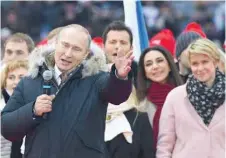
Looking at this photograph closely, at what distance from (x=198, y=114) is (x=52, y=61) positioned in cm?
126

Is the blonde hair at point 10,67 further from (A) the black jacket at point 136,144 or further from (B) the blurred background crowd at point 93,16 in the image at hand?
(B) the blurred background crowd at point 93,16

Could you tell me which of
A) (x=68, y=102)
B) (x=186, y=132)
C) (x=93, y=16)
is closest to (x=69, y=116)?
(x=68, y=102)

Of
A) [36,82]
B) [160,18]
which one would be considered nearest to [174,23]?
[160,18]

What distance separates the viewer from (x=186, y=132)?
5.54 m

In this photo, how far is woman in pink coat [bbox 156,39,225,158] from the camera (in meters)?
5.48

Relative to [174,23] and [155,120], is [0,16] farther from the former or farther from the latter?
[155,120]

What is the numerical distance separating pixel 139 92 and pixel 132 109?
0.24 m

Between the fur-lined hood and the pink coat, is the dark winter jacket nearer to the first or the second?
the fur-lined hood

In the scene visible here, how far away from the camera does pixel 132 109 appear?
19.7 feet

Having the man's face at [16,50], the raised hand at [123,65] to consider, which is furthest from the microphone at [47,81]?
the man's face at [16,50]

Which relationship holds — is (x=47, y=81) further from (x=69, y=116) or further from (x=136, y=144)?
(x=136, y=144)

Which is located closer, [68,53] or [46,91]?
[46,91]

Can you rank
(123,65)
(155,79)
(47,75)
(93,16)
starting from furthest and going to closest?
(93,16)
(155,79)
(47,75)
(123,65)

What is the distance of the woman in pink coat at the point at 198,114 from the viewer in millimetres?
5480
